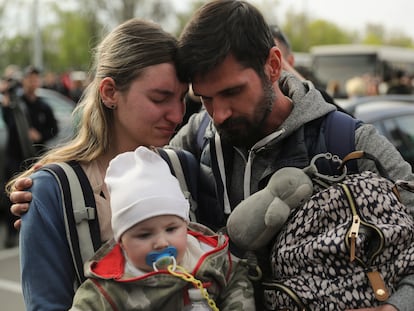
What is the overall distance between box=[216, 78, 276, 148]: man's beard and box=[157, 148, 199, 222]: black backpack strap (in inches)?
8.4

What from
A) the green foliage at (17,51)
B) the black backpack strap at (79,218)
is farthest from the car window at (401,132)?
the green foliage at (17,51)

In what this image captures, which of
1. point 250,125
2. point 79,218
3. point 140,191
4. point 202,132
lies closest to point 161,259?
point 140,191

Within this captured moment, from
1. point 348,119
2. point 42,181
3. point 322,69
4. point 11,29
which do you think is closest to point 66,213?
point 42,181

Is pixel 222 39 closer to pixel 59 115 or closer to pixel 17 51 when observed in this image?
pixel 59 115

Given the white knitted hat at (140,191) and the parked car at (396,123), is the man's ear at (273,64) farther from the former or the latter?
the parked car at (396,123)

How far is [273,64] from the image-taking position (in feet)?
7.21

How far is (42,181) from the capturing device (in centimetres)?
196

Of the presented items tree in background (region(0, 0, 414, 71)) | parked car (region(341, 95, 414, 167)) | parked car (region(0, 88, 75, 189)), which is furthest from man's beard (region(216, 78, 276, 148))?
tree in background (region(0, 0, 414, 71))

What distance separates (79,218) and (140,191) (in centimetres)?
26

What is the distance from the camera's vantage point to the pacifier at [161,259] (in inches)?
68.9

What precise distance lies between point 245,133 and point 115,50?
57 cm

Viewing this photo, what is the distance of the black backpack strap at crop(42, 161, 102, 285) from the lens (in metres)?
1.92

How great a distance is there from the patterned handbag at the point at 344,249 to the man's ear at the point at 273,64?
1.69 ft

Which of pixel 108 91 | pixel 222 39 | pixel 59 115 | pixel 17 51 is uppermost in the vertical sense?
pixel 222 39
